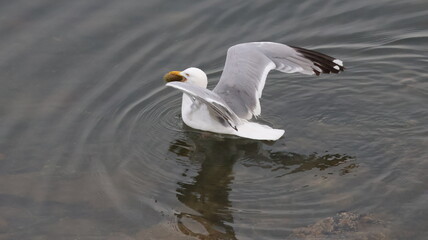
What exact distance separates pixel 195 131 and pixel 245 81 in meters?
0.78

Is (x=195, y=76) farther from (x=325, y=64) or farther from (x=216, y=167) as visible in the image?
(x=325, y=64)

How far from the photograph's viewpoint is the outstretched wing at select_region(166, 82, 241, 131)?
662 centimetres

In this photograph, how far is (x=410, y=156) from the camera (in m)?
6.89

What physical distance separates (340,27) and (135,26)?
2711mm

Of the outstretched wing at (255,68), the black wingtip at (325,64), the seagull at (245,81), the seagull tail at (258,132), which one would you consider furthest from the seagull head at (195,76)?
the black wingtip at (325,64)

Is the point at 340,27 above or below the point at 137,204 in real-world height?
above

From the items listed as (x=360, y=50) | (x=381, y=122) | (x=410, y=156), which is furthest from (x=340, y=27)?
(x=410, y=156)

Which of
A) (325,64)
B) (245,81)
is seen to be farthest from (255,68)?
(325,64)

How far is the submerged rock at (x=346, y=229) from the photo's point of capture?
589cm

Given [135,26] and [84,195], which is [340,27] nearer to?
[135,26]

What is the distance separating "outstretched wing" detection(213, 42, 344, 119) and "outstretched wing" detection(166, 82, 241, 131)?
0.95 ft

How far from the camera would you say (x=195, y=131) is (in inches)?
316

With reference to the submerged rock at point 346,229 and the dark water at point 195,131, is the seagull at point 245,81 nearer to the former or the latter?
the dark water at point 195,131

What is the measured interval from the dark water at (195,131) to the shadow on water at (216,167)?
0.06ft
